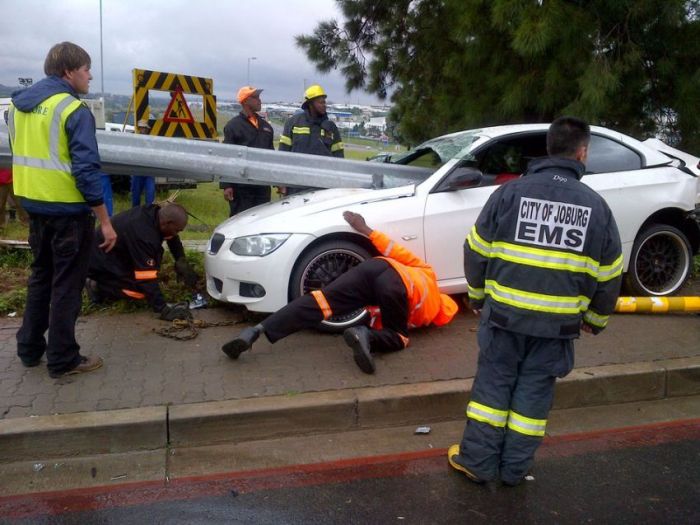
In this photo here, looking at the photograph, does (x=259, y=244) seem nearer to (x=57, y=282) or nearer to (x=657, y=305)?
(x=57, y=282)

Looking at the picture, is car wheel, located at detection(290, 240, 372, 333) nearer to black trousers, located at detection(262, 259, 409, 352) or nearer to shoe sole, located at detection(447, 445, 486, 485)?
black trousers, located at detection(262, 259, 409, 352)

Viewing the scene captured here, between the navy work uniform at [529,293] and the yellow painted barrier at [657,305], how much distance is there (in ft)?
8.76

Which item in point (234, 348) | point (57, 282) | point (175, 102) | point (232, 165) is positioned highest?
point (175, 102)

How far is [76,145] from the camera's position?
12.8ft

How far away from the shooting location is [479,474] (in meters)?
3.48

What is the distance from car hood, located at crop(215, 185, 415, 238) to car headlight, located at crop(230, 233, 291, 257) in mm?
42

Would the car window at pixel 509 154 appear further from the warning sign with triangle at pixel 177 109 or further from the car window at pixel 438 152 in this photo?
the warning sign with triangle at pixel 177 109

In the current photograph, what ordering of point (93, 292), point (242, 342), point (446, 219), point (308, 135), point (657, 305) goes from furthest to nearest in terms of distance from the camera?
point (308, 135), point (657, 305), point (93, 292), point (446, 219), point (242, 342)

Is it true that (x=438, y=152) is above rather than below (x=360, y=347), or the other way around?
above

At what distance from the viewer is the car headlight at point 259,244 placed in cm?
509

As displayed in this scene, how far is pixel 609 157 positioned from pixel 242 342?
365cm

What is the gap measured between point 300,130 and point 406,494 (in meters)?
4.93

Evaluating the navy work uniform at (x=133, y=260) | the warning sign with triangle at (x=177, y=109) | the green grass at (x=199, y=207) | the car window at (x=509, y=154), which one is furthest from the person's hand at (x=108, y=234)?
the warning sign with triangle at (x=177, y=109)

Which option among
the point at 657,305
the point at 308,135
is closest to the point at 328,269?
the point at 308,135
